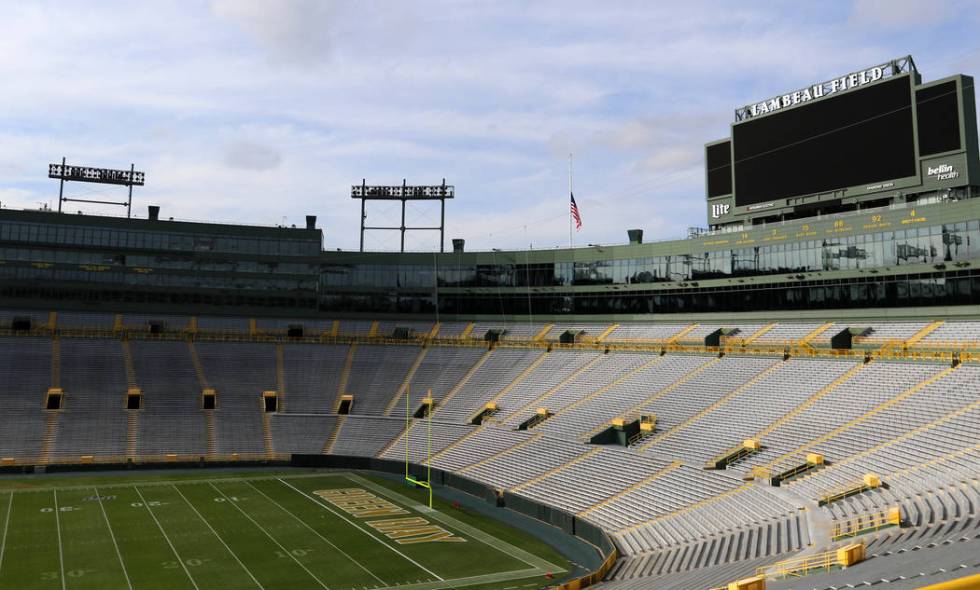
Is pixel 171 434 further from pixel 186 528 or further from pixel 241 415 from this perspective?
pixel 186 528

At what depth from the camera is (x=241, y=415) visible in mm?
61375

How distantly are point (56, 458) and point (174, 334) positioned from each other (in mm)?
19480

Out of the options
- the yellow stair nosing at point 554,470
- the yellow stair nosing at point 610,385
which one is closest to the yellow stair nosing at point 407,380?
the yellow stair nosing at point 610,385

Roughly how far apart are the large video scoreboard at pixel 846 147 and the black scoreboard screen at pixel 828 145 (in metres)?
0.06

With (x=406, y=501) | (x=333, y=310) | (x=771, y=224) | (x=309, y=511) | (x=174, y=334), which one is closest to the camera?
(x=309, y=511)

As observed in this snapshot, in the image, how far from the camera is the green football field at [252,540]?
31891 millimetres

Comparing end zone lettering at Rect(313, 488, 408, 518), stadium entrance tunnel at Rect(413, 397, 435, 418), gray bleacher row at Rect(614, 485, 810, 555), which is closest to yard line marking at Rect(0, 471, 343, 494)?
end zone lettering at Rect(313, 488, 408, 518)

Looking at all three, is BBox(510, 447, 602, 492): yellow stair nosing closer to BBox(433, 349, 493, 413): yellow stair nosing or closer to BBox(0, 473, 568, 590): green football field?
BBox(0, 473, 568, 590): green football field

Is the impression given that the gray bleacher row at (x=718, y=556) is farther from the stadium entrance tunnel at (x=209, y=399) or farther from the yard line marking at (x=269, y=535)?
the stadium entrance tunnel at (x=209, y=399)

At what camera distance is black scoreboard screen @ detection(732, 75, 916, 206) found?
45.2m

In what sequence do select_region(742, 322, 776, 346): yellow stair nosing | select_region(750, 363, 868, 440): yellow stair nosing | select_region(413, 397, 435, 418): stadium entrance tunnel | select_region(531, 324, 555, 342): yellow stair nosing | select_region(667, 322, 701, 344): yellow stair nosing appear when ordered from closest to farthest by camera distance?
select_region(750, 363, 868, 440): yellow stair nosing, select_region(742, 322, 776, 346): yellow stair nosing, select_region(667, 322, 701, 344): yellow stair nosing, select_region(413, 397, 435, 418): stadium entrance tunnel, select_region(531, 324, 555, 342): yellow stair nosing

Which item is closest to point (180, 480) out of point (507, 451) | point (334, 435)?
point (334, 435)

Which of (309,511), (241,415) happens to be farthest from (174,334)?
(309,511)

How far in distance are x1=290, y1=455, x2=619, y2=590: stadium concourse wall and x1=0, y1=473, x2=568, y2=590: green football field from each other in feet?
7.92
